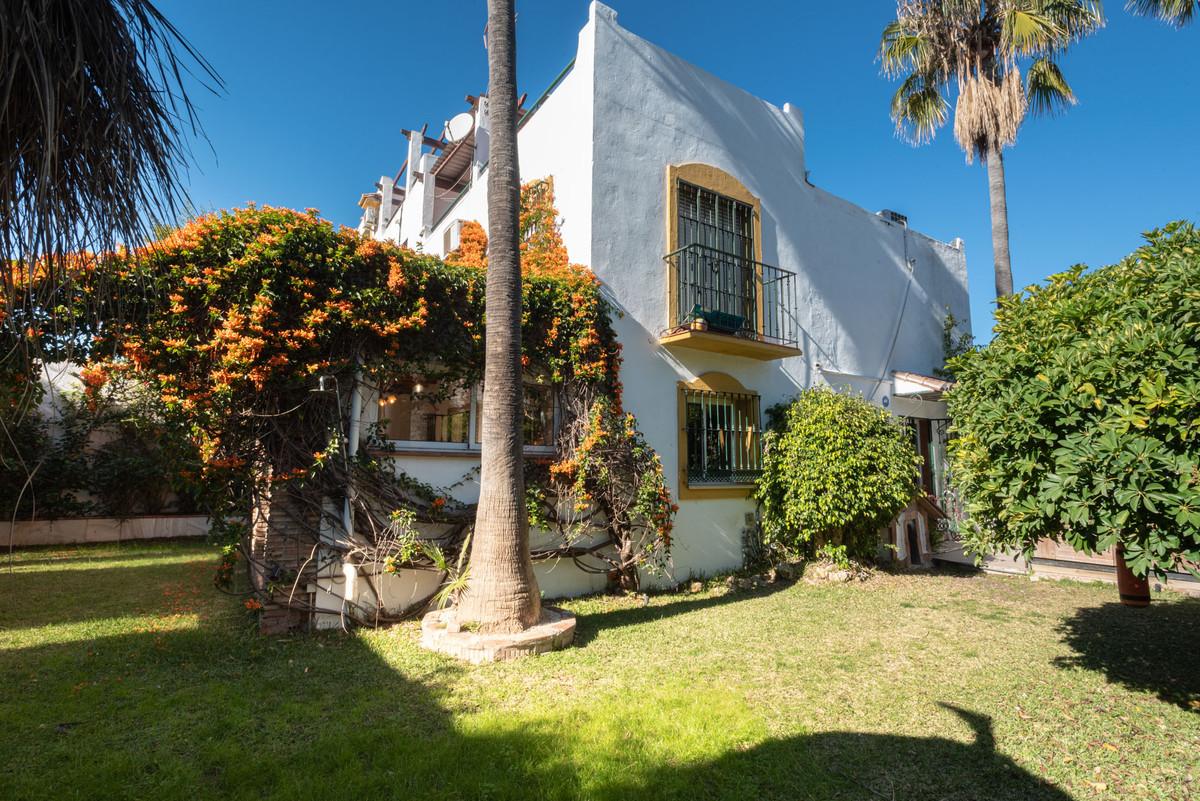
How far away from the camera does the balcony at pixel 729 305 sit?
8.92m

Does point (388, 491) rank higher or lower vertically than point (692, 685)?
higher

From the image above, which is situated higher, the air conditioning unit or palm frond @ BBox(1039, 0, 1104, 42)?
palm frond @ BBox(1039, 0, 1104, 42)

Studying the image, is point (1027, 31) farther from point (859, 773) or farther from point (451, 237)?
point (859, 773)

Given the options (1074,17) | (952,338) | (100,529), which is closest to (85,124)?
(100,529)

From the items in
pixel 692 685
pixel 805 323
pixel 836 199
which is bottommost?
pixel 692 685

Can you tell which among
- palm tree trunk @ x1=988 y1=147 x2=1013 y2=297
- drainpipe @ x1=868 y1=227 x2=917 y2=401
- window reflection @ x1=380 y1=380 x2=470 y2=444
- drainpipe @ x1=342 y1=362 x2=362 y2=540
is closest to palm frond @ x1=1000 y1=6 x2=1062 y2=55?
palm tree trunk @ x1=988 y1=147 x2=1013 y2=297

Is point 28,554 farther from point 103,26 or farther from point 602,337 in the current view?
point 103,26

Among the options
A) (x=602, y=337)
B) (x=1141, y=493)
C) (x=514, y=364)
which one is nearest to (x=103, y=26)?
(x=514, y=364)

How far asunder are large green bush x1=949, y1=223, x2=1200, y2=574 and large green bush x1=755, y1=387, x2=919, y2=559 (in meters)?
3.61

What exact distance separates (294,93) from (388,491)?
4.44 metres

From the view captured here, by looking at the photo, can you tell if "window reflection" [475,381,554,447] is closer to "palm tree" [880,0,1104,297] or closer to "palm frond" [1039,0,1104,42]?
"palm tree" [880,0,1104,297]

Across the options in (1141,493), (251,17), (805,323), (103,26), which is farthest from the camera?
(805,323)

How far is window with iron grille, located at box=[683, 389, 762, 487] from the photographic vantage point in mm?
9344

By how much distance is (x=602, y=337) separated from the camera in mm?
8125
